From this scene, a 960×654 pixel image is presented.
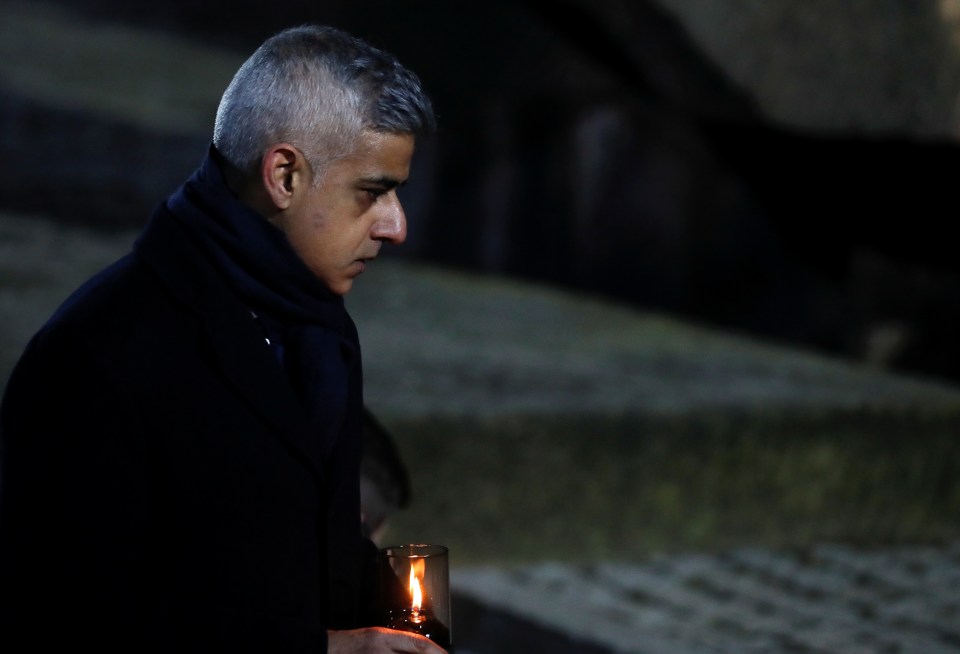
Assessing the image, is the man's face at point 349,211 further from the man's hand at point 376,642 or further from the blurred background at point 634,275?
the blurred background at point 634,275

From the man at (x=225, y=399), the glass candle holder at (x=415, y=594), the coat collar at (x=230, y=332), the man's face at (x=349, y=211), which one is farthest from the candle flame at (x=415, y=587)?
the man's face at (x=349, y=211)

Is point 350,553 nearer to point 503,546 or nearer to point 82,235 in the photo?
point 503,546

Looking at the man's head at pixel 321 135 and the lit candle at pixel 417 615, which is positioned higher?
the man's head at pixel 321 135

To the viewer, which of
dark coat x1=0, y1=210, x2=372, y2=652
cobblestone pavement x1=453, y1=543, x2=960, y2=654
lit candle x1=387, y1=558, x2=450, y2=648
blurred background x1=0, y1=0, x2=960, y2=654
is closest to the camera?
dark coat x1=0, y1=210, x2=372, y2=652

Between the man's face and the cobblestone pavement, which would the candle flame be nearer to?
the man's face

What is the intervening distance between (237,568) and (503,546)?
3042mm

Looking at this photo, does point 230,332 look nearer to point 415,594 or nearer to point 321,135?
point 321,135

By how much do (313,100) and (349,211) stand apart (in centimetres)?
14

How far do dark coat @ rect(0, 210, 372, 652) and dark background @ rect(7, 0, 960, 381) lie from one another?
14.5 ft

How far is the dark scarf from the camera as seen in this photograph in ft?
6.02

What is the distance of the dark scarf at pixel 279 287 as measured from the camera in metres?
1.84

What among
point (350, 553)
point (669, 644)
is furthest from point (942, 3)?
point (350, 553)

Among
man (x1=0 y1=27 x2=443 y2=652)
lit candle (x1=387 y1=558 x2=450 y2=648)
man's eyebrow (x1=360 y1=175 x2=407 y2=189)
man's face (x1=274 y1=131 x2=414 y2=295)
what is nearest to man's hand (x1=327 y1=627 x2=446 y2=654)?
man (x1=0 y1=27 x2=443 y2=652)

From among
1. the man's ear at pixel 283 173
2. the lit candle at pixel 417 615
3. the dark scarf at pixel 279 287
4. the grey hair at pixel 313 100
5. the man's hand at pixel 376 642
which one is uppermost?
the grey hair at pixel 313 100
